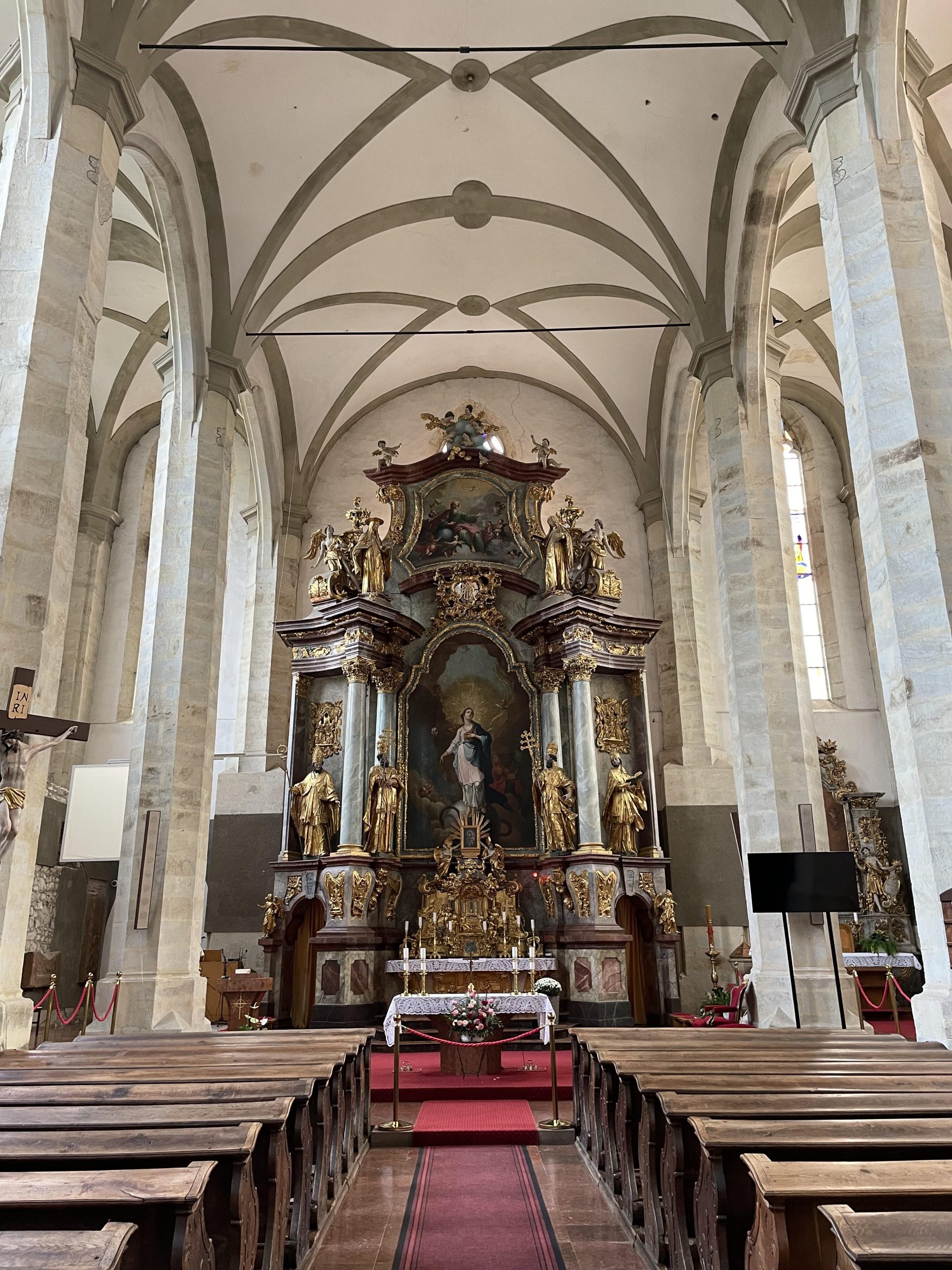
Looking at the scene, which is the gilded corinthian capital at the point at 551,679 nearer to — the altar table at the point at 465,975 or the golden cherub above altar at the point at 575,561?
the golden cherub above altar at the point at 575,561

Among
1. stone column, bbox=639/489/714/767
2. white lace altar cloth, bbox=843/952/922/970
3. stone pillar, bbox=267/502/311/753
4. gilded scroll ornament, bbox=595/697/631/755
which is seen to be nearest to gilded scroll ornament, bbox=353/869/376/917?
stone pillar, bbox=267/502/311/753

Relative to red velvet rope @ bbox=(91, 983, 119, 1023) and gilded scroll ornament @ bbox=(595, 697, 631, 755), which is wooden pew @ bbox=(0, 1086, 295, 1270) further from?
gilded scroll ornament @ bbox=(595, 697, 631, 755)

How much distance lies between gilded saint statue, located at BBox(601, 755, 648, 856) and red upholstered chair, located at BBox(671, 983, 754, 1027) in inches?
88.7

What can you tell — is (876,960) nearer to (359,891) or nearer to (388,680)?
(359,891)

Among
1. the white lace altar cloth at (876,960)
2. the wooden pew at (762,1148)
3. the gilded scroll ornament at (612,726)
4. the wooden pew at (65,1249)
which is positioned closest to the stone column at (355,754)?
the gilded scroll ornament at (612,726)

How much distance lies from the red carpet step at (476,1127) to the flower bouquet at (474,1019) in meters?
0.95

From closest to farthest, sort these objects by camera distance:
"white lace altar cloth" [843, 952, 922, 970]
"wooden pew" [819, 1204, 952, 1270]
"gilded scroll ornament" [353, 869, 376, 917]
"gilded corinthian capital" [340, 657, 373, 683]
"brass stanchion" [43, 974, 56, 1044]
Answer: "wooden pew" [819, 1204, 952, 1270] < "brass stanchion" [43, 974, 56, 1044] < "white lace altar cloth" [843, 952, 922, 970] < "gilded scroll ornament" [353, 869, 376, 917] < "gilded corinthian capital" [340, 657, 373, 683]

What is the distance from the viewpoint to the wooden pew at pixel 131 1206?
252cm

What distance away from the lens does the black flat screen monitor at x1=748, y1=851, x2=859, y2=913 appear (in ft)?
26.7

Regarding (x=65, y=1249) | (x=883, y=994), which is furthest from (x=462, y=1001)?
(x=65, y=1249)

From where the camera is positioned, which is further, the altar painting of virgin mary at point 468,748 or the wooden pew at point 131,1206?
the altar painting of virgin mary at point 468,748

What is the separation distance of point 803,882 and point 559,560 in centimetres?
807

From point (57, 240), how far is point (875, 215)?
6.14 metres

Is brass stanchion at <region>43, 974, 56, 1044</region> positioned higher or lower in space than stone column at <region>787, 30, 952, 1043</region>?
lower
